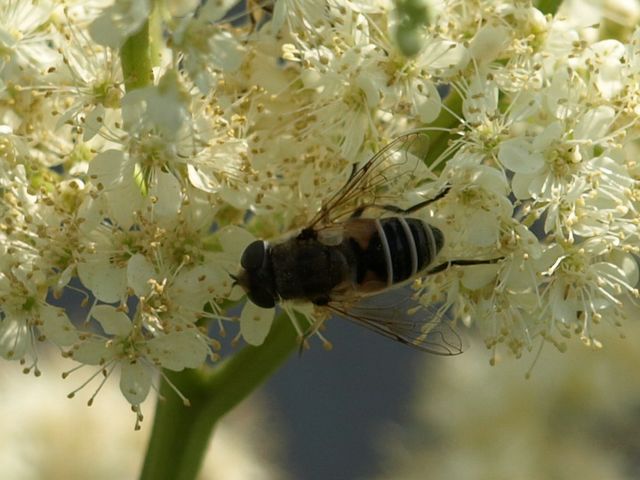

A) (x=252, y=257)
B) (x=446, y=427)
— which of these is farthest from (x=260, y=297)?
(x=446, y=427)

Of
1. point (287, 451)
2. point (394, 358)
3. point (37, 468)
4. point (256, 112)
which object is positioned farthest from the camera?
point (394, 358)

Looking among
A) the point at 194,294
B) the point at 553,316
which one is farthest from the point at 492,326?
the point at 194,294

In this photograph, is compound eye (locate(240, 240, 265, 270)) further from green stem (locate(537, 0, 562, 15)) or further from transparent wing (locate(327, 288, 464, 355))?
green stem (locate(537, 0, 562, 15))

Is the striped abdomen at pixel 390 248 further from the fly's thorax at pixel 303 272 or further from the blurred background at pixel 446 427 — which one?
the blurred background at pixel 446 427

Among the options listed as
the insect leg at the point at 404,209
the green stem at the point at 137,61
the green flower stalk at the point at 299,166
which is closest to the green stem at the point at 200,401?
the green flower stalk at the point at 299,166

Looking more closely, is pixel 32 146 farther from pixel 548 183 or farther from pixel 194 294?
pixel 548 183
